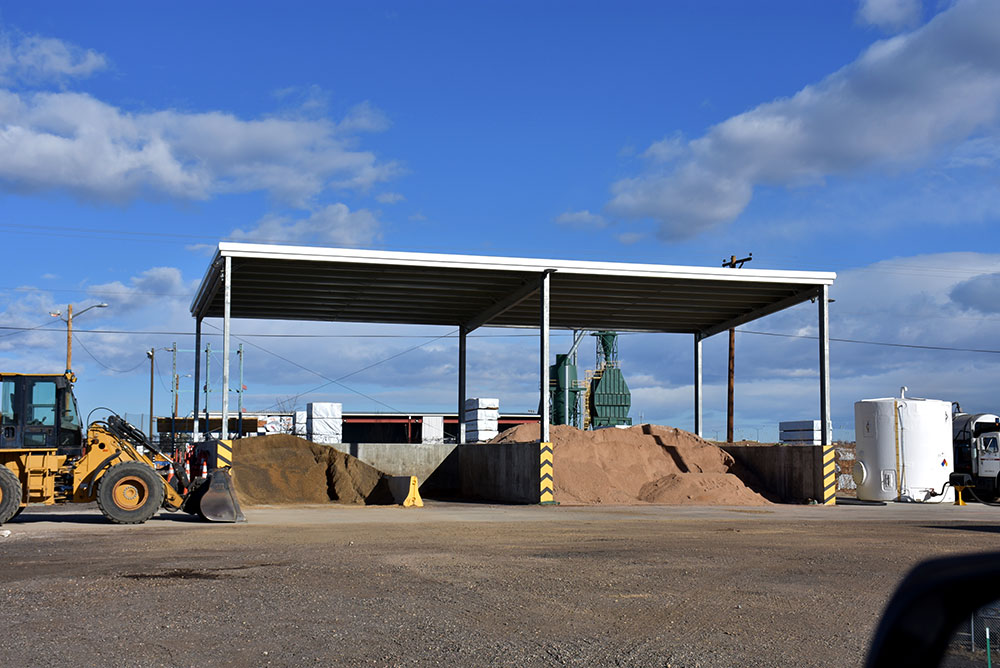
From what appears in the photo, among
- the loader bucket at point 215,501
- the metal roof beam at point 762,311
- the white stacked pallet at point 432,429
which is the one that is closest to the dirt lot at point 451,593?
the loader bucket at point 215,501

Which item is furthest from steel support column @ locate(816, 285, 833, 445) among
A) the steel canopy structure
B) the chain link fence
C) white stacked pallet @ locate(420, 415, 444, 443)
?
white stacked pallet @ locate(420, 415, 444, 443)

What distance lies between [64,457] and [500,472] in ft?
49.4

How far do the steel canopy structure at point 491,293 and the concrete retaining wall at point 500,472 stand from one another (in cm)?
145

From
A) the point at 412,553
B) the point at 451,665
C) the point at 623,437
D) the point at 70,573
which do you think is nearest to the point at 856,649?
the point at 451,665

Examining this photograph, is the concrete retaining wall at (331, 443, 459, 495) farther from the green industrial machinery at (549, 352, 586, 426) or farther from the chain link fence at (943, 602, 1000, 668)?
the chain link fence at (943, 602, 1000, 668)

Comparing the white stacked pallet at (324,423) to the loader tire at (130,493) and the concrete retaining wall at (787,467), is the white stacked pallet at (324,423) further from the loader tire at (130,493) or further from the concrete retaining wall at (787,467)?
the loader tire at (130,493)

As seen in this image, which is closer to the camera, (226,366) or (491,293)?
(226,366)

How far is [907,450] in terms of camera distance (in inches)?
1194

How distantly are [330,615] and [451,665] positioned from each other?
229 centimetres

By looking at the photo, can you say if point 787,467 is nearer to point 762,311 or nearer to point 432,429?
point 762,311

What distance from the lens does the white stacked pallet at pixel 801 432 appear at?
134ft

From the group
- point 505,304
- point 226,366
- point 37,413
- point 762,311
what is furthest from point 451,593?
point 762,311

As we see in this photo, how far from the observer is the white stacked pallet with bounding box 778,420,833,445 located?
4085 cm

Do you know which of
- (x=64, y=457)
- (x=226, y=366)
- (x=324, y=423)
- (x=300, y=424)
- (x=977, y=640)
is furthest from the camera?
(x=300, y=424)
